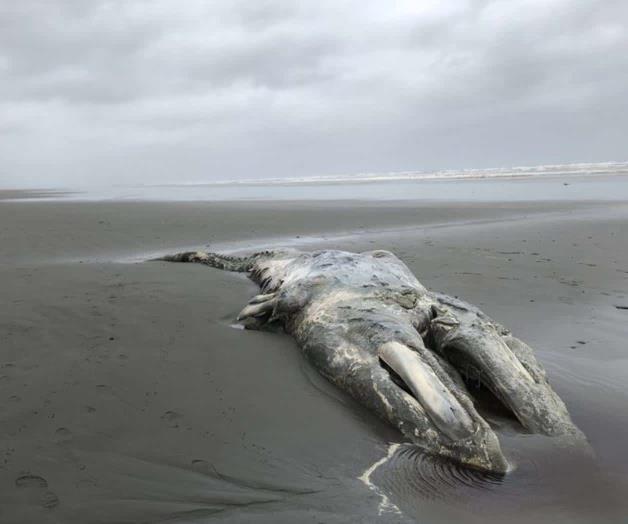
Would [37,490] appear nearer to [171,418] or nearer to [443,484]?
[171,418]

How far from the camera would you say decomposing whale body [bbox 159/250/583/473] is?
2.94m

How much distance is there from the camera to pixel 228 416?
326 centimetres

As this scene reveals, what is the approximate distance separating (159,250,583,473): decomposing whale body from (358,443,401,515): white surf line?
0.16 meters

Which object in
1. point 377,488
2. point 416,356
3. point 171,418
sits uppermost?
point 416,356

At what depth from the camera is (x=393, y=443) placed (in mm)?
2977

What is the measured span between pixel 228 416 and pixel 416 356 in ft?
4.20

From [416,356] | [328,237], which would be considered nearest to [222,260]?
[328,237]

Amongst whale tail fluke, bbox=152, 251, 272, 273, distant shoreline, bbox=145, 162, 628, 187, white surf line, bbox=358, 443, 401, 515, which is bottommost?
white surf line, bbox=358, 443, 401, 515

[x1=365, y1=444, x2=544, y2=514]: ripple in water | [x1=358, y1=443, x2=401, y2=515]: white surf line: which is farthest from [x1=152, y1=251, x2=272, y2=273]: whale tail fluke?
[x1=365, y1=444, x2=544, y2=514]: ripple in water

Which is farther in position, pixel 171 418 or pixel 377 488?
pixel 171 418

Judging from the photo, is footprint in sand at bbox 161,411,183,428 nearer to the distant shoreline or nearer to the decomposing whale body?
the decomposing whale body

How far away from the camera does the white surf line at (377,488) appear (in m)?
2.41

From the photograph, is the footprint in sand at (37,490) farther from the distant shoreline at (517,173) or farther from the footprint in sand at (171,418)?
the distant shoreline at (517,173)

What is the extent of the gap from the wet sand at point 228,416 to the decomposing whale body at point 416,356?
0.45ft
